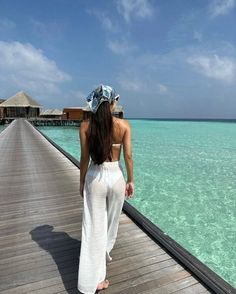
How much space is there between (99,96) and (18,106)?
45.6 metres

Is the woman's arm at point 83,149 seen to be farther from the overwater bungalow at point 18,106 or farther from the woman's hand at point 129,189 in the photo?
the overwater bungalow at point 18,106

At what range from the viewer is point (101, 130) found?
2090 mm

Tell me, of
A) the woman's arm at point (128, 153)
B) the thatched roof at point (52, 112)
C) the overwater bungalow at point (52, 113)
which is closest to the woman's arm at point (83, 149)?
the woman's arm at point (128, 153)

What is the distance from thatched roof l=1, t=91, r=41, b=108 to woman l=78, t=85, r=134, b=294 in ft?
148

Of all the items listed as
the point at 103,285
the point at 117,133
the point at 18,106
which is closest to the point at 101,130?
the point at 117,133

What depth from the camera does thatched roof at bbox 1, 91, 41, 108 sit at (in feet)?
144

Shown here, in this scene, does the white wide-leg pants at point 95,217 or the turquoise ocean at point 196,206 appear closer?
the white wide-leg pants at point 95,217

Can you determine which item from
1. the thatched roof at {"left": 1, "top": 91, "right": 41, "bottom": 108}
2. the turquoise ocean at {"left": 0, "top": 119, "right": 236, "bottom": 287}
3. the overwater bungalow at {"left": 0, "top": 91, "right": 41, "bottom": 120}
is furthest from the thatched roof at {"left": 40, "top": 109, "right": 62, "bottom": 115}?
the turquoise ocean at {"left": 0, "top": 119, "right": 236, "bottom": 287}

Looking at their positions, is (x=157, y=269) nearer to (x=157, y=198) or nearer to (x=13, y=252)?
(x=13, y=252)

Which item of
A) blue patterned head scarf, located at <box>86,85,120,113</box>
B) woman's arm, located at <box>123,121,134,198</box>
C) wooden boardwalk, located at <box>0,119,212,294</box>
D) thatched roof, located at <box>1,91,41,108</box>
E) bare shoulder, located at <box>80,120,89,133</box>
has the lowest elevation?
wooden boardwalk, located at <box>0,119,212,294</box>

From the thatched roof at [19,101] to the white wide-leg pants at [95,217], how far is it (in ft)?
148

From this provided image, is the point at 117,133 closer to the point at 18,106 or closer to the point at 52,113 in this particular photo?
the point at 18,106

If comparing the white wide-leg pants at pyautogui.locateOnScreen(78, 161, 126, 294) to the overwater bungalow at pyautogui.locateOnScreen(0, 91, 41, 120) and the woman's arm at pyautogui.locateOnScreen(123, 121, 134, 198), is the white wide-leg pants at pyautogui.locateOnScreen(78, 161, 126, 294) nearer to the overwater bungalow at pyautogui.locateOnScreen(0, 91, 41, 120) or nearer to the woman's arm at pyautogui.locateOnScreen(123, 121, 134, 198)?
the woman's arm at pyautogui.locateOnScreen(123, 121, 134, 198)

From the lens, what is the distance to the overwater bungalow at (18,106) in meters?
44.1
